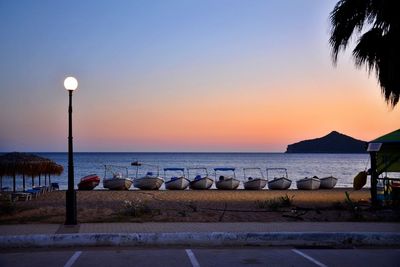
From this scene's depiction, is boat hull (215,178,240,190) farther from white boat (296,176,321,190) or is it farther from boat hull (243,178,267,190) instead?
white boat (296,176,321,190)

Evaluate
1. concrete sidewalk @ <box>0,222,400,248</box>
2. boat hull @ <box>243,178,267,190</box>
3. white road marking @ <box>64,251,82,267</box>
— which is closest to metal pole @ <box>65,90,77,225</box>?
concrete sidewalk @ <box>0,222,400,248</box>

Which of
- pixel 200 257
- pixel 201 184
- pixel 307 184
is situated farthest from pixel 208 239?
pixel 307 184

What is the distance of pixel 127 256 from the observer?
981 centimetres

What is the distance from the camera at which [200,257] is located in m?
9.77

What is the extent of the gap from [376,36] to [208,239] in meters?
8.28

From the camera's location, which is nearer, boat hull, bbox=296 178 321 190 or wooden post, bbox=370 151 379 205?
wooden post, bbox=370 151 379 205

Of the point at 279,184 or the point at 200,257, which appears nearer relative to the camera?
the point at 200,257

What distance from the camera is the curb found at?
10797mm

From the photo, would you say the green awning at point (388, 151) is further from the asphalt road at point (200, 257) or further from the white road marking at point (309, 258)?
the white road marking at point (309, 258)

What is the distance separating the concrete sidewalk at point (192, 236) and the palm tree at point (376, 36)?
15.8ft

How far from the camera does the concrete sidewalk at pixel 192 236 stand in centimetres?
1084

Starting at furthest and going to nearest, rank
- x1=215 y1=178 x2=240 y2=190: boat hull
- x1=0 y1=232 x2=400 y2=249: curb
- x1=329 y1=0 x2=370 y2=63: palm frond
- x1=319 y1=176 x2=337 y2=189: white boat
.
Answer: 1. x1=319 y1=176 x2=337 y2=189: white boat
2. x1=215 y1=178 x2=240 y2=190: boat hull
3. x1=329 y1=0 x2=370 y2=63: palm frond
4. x1=0 y1=232 x2=400 y2=249: curb

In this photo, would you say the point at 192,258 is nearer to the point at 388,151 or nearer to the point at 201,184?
the point at 388,151

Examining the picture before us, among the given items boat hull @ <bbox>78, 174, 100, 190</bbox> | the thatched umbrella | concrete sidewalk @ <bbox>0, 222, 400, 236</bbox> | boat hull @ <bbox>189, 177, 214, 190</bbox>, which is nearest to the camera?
concrete sidewalk @ <bbox>0, 222, 400, 236</bbox>
